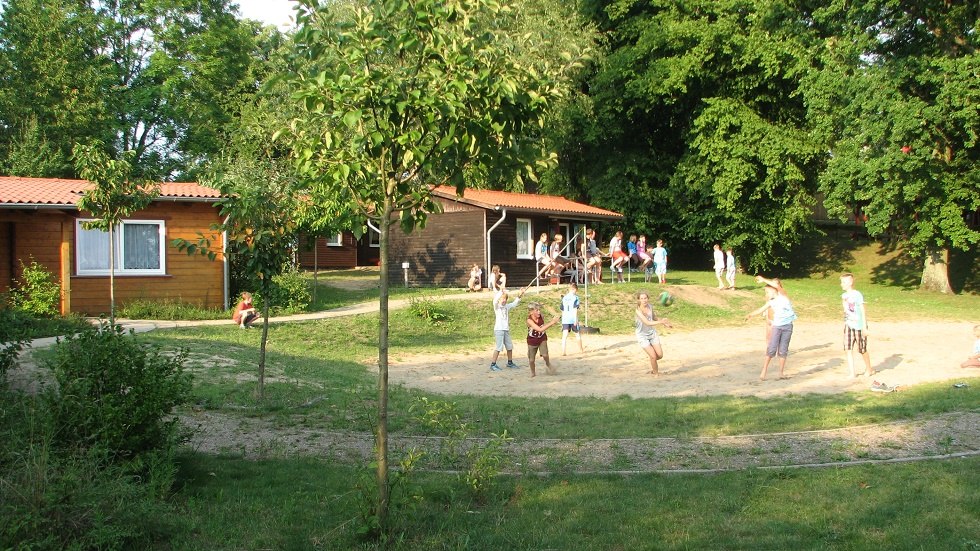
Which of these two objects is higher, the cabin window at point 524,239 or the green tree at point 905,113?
the green tree at point 905,113

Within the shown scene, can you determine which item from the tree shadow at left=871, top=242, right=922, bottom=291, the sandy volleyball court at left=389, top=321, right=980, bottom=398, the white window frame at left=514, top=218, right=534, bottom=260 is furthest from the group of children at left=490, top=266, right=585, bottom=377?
the tree shadow at left=871, top=242, right=922, bottom=291

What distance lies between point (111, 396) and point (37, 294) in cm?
1411

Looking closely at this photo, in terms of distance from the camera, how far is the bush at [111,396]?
220 inches

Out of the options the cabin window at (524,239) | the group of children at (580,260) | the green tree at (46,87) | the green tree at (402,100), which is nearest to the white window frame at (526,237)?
the cabin window at (524,239)

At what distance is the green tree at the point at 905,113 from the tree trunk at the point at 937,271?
0.27 feet

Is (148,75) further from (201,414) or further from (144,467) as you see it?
(144,467)

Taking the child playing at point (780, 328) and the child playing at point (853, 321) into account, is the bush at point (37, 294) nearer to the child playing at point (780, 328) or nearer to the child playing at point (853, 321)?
the child playing at point (780, 328)

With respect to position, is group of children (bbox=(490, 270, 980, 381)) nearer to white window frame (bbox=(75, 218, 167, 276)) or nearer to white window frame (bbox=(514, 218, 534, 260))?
white window frame (bbox=(75, 218, 167, 276))

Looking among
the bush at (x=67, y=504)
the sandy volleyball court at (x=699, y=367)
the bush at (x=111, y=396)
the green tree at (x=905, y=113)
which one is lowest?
the sandy volleyball court at (x=699, y=367)

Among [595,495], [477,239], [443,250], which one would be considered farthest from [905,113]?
[595,495]

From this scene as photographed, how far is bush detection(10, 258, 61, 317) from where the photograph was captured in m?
17.6

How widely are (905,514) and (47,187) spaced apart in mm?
19989

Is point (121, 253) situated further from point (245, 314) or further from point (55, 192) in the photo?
point (245, 314)

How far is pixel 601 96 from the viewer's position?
118ft
